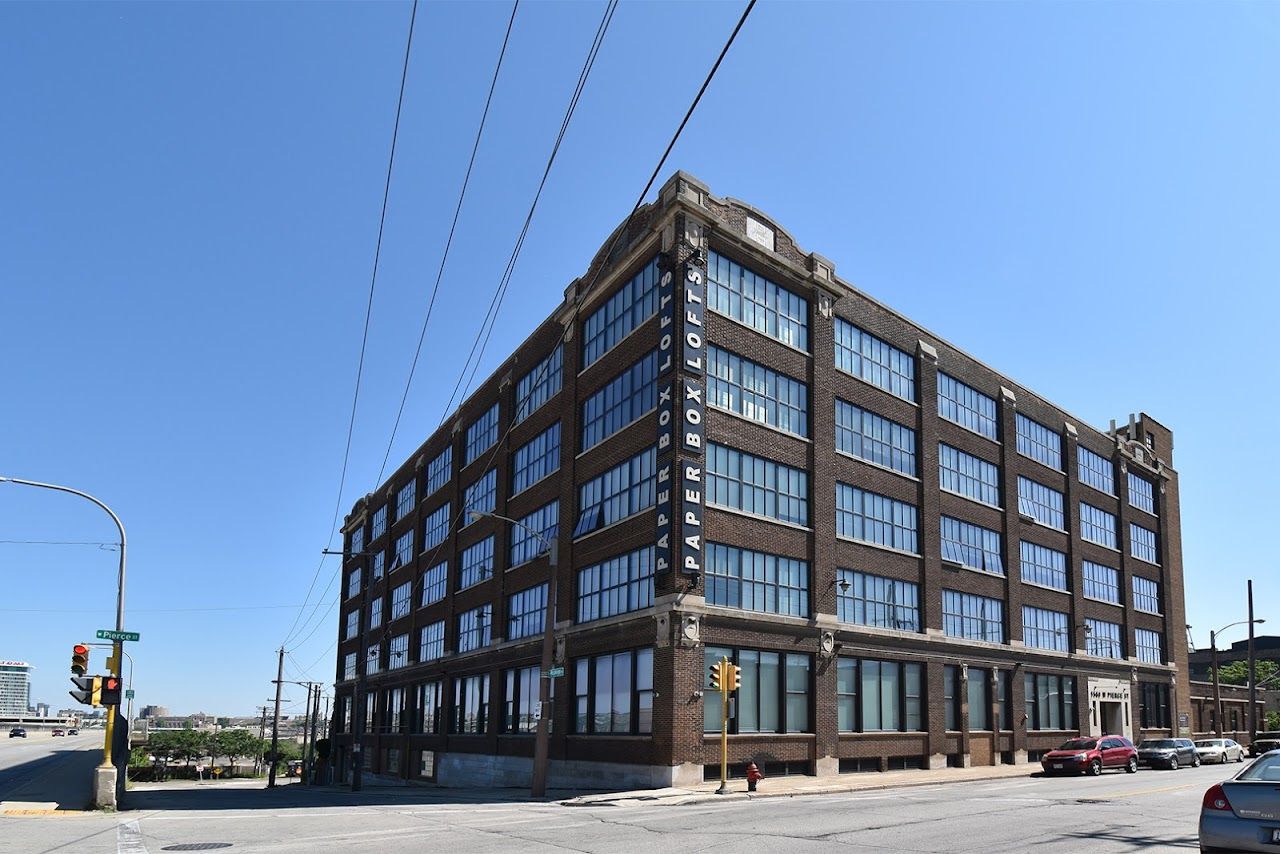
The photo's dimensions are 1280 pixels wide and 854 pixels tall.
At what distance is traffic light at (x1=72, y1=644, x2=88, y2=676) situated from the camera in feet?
85.5

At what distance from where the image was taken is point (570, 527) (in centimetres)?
3841

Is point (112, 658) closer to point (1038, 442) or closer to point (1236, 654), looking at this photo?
point (1038, 442)

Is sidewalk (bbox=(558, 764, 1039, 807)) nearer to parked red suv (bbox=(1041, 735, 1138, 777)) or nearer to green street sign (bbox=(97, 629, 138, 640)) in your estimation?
parked red suv (bbox=(1041, 735, 1138, 777))

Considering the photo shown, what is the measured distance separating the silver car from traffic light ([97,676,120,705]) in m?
24.2

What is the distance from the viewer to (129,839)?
58.6ft

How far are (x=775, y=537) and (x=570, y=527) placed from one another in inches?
320

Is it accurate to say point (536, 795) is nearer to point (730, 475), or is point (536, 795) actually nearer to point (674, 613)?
point (674, 613)

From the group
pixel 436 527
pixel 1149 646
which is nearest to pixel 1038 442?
pixel 1149 646

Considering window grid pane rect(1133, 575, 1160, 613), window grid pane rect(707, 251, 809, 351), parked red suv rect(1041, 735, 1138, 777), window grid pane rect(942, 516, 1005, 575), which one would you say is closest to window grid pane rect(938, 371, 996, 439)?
window grid pane rect(942, 516, 1005, 575)

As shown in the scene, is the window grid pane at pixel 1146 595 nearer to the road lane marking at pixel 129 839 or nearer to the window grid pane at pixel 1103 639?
Answer: the window grid pane at pixel 1103 639

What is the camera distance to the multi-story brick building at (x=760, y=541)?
32.3 metres

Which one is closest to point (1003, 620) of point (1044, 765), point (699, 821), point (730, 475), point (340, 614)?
point (1044, 765)

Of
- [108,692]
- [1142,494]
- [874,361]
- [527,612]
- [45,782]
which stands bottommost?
[45,782]

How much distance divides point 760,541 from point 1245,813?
23.4 metres
